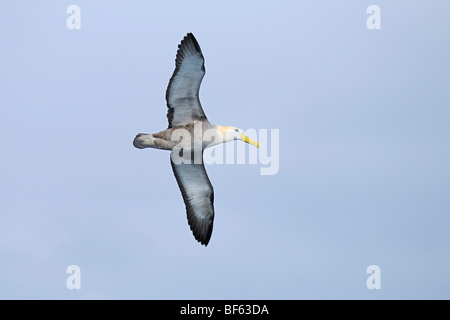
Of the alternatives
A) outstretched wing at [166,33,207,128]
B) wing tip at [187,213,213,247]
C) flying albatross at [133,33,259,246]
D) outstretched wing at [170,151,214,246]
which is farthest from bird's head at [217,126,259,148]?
wing tip at [187,213,213,247]

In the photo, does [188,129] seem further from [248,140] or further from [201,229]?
[201,229]

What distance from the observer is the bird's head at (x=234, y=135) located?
23.4 metres

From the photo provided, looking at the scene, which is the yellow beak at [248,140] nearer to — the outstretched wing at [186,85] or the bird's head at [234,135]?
the bird's head at [234,135]

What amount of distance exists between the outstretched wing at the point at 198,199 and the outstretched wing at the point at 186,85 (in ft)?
5.35

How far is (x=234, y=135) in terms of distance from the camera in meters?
23.8

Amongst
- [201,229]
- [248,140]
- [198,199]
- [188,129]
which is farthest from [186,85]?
[201,229]

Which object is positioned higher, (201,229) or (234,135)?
(234,135)

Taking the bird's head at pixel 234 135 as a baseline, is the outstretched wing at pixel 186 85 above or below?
above

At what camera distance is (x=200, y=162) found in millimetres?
24016

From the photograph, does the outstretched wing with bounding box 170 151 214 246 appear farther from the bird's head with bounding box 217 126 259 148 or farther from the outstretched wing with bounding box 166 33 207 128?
the outstretched wing with bounding box 166 33 207 128

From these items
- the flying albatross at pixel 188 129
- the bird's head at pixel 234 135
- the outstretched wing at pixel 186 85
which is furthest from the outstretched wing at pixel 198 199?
the outstretched wing at pixel 186 85

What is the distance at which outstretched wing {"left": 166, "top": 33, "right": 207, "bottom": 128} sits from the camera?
74.1 ft

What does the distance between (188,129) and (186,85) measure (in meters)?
1.03
